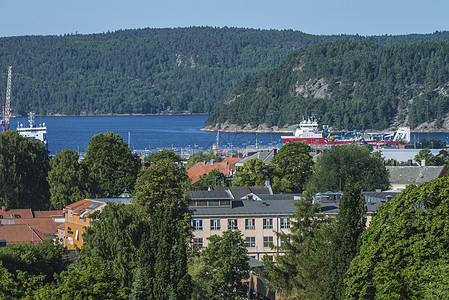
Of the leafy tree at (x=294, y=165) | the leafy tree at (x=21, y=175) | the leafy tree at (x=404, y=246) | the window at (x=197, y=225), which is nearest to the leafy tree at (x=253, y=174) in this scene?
the leafy tree at (x=294, y=165)

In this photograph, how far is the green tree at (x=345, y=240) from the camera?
1161 inches

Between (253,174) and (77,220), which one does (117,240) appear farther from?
(253,174)

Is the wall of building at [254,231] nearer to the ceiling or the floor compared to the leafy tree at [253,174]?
nearer to the floor

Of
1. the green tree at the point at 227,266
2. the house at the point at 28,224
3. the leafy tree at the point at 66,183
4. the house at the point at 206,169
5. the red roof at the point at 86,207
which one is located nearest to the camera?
the green tree at the point at 227,266

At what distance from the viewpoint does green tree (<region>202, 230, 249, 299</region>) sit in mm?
35625

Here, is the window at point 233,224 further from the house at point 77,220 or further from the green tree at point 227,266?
the green tree at point 227,266

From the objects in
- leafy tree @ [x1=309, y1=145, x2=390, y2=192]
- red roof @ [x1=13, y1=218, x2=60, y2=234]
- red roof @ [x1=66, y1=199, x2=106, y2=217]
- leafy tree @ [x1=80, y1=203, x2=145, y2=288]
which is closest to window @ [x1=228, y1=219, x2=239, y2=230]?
red roof @ [x1=66, y1=199, x2=106, y2=217]

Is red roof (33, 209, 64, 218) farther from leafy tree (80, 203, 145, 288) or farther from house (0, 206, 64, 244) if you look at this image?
leafy tree (80, 203, 145, 288)

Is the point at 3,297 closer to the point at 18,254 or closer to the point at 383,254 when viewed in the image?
the point at 18,254

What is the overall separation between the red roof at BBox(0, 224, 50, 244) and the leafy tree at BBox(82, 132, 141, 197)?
10596 millimetres

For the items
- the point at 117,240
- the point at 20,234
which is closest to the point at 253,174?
the point at 20,234

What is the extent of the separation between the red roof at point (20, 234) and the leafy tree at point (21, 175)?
1074cm

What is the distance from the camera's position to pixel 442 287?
24172mm

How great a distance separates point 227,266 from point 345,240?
787 centimetres
